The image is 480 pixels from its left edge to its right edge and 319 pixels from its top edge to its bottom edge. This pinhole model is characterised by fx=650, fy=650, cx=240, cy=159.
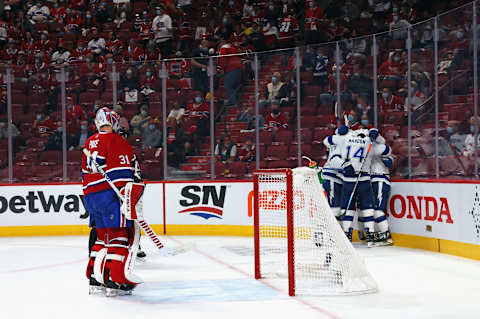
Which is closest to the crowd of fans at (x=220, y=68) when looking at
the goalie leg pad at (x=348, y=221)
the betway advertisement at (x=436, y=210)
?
the betway advertisement at (x=436, y=210)

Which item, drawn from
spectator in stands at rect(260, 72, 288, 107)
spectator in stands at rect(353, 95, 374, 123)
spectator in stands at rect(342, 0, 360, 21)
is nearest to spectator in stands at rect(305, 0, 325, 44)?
spectator in stands at rect(342, 0, 360, 21)

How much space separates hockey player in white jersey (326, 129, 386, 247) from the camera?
7715 mm

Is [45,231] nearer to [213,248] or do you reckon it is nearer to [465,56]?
[213,248]

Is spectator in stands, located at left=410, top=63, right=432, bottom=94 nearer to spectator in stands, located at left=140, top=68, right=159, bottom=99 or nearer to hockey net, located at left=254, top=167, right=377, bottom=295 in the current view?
hockey net, located at left=254, top=167, right=377, bottom=295

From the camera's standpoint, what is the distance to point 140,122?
958 cm

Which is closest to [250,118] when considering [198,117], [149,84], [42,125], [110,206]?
[198,117]

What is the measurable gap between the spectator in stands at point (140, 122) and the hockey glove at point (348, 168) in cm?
322

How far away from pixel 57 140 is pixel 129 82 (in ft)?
4.52

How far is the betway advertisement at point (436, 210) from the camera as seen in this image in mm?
6422

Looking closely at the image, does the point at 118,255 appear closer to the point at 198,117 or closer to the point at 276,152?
the point at 276,152

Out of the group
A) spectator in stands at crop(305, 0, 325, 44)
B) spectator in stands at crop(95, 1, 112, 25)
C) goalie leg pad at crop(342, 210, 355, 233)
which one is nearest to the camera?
goalie leg pad at crop(342, 210, 355, 233)

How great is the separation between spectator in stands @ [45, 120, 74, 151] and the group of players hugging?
4000 mm

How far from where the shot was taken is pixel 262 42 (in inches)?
501

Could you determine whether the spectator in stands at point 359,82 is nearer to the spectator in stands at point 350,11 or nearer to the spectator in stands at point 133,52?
the spectator in stands at point 350,11
